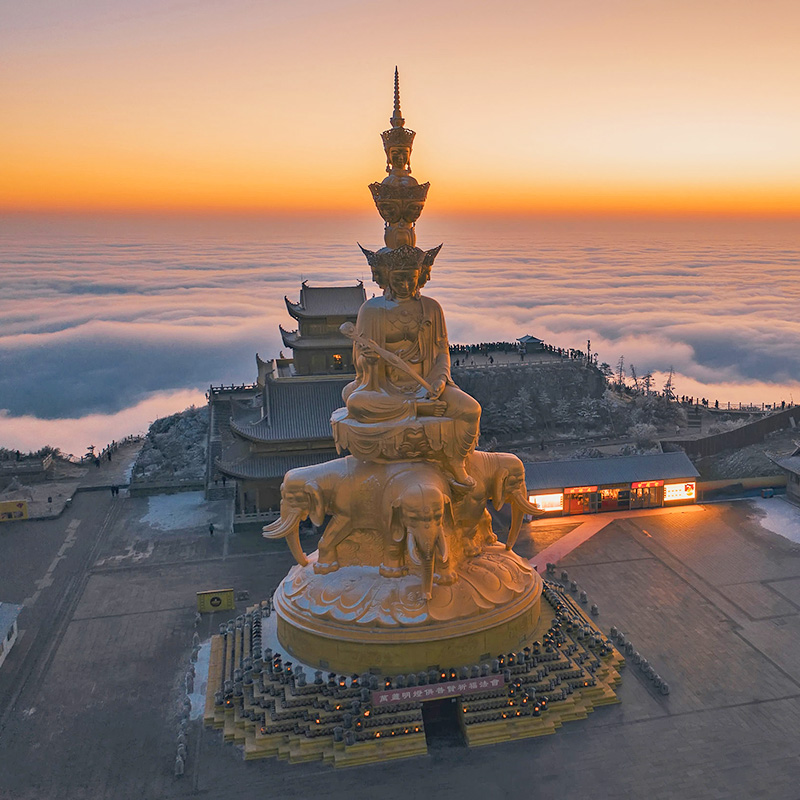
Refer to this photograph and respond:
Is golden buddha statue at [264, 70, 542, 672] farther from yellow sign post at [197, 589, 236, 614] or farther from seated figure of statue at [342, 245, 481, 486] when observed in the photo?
yellow sign post at [197, 589, 236, 614]

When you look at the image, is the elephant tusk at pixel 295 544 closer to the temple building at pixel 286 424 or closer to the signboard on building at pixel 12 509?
the temple building at pixel 286 424

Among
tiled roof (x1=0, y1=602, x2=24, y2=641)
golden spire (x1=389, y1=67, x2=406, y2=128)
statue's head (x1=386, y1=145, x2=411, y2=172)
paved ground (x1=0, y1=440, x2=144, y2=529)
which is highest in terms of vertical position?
golden spire (x1=389, y1=67, x2=406, y2=128)

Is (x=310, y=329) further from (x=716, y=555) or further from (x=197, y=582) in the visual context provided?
(x=716, y=555)

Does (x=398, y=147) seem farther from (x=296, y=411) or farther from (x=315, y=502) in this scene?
(x=296, y=411)

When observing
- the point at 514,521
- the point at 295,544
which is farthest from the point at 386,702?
the point at 514,521

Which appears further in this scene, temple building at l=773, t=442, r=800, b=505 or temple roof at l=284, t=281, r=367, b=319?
temple roof at l=284, t=281, r=367, b=319

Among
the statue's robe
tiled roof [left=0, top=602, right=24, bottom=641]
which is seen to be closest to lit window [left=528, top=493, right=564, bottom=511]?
the statue's robe

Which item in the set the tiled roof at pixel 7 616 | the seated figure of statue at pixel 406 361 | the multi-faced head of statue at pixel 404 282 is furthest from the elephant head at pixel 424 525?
the tiled roof at pixel 7 616
